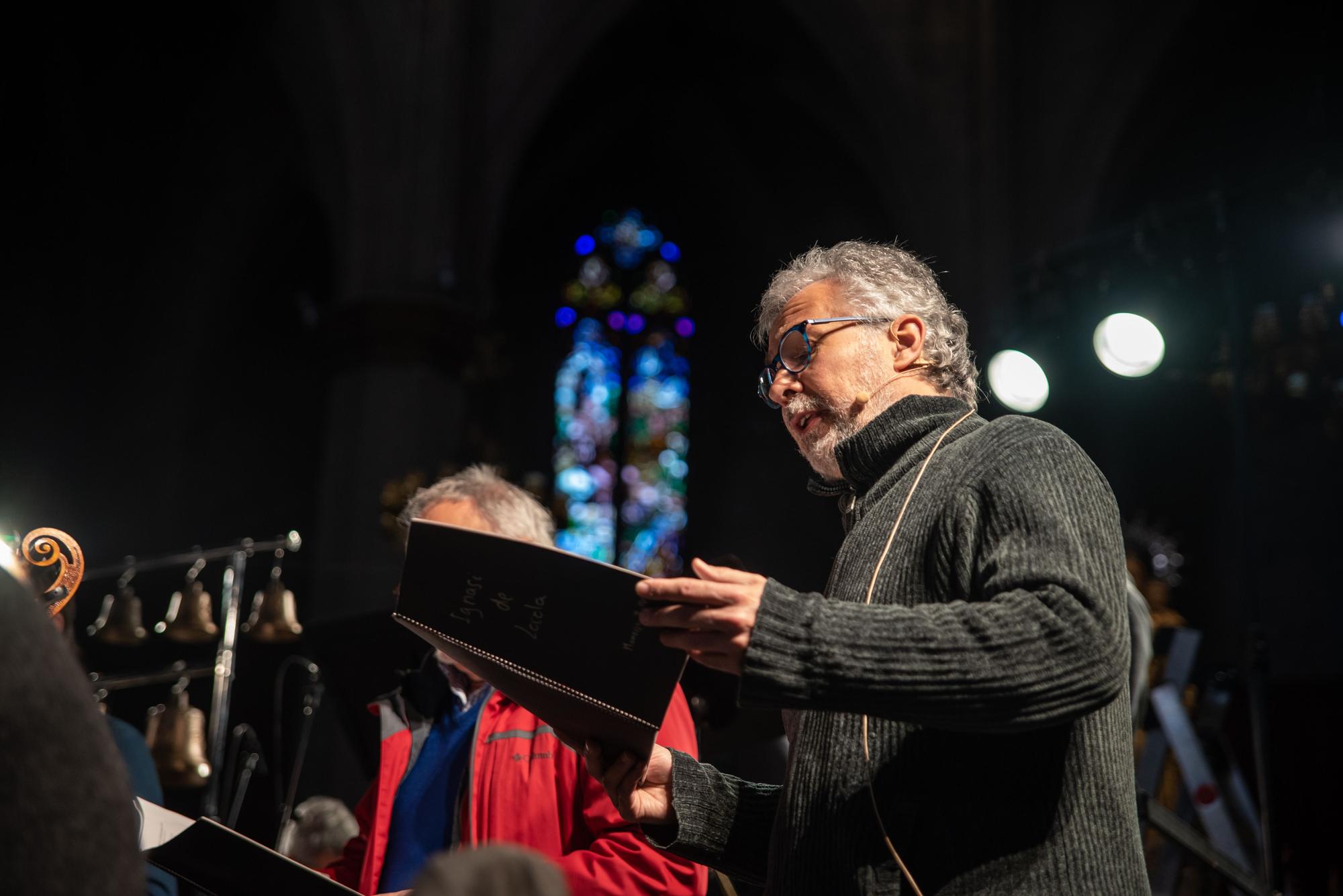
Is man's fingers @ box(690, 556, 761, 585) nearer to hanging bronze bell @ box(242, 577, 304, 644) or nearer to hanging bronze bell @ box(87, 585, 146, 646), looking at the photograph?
hanging bronze bell @ box(242, 577, 304, 644)

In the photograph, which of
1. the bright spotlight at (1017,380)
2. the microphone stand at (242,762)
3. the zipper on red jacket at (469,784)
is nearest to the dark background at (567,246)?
the microphone stand at (242,762)

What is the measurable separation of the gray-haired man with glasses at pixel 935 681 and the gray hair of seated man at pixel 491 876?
2.06ft

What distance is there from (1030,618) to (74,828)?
907mm

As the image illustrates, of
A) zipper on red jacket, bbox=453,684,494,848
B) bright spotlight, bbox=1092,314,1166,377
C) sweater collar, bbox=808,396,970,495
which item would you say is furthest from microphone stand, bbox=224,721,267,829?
bright spotlight, bbox=1092,314,1166,377

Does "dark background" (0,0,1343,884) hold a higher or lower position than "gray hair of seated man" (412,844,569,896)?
higher

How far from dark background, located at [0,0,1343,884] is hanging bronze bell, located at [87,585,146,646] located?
2688mm

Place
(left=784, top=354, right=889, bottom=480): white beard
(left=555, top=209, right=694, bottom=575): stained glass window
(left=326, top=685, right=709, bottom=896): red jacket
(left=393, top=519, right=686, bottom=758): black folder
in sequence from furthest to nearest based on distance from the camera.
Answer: (left=555, top=209, right=694, bottom=575): stained glass window, (left=326, top=685, right=709, bottom=896): red jacket, (left=784, top=354, right=889, bottom=480): white beard, (left=393, top=519, right=686, bottom=758): black folder

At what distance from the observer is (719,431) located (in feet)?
41.6

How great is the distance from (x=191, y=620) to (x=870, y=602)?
143 inches

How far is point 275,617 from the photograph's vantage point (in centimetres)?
479

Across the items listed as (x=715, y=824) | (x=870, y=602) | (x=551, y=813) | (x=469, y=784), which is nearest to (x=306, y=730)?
(x=469, y=784)

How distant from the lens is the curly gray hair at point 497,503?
283cm

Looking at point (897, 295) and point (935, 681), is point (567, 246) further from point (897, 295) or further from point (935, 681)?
point (935, 681)

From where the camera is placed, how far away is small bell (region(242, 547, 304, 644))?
187 inches
